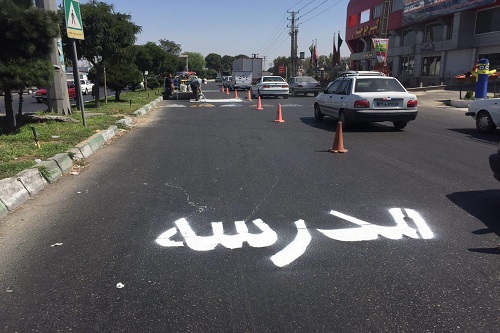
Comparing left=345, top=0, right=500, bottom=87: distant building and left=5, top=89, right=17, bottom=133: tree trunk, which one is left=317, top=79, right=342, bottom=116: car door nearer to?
left=5, top=89, right=17, bottom=133: tree trunk

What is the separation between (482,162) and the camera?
7.45m

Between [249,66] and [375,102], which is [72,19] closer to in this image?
[375,102]

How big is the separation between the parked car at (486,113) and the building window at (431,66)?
93.9 ft

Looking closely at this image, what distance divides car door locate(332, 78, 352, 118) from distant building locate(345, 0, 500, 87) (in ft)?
80.8

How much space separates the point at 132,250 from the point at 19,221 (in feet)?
5.68

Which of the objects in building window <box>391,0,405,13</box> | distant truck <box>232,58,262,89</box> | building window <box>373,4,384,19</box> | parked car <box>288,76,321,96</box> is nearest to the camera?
parked car <box>288,76,321,96</box>

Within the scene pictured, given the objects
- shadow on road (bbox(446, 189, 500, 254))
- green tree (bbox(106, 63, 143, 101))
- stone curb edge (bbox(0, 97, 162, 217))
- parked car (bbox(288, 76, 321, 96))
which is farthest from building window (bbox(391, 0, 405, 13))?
stone curb edge (bbox(0, 97, 162, 217))

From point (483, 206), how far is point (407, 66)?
137 ft

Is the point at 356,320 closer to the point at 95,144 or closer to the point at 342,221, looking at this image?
the point at 342,221

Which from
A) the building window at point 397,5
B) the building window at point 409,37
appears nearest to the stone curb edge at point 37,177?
the building window at point 409,37

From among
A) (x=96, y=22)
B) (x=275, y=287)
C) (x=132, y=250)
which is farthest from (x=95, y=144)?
(x=96, y=22)

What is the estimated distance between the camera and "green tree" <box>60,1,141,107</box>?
623 inches

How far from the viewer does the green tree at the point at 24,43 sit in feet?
27.8

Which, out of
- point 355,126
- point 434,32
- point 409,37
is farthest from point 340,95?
point 409,37
